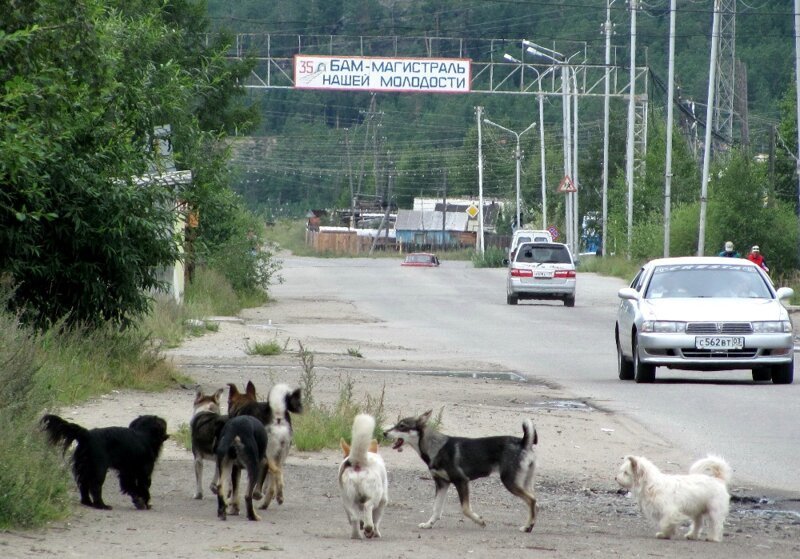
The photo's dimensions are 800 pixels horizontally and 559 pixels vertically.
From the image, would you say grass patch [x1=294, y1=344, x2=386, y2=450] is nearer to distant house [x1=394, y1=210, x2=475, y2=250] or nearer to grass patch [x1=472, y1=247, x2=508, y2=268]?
grass patch [x1=472, y1=247, x2=508, y2=268]

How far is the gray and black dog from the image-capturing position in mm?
8281

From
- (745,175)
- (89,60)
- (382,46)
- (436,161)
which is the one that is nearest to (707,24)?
(382,46)

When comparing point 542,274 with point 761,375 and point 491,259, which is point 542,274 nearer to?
point 761,375

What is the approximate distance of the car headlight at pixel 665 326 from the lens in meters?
17.8

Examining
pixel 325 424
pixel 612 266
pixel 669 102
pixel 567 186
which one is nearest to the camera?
pixel 325 424

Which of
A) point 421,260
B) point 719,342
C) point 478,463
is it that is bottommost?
point 421,260

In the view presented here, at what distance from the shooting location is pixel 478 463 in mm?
8398

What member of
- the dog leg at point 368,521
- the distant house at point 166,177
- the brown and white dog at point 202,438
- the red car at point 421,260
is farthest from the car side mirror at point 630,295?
the red car at point 421,260

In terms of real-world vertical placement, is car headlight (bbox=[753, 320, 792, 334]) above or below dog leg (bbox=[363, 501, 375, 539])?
above

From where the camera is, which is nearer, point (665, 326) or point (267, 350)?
point (665, 326)

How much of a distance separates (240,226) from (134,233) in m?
25.9

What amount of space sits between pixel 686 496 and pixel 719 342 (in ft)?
32.3

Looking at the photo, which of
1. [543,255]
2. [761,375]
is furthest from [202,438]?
[543,255]

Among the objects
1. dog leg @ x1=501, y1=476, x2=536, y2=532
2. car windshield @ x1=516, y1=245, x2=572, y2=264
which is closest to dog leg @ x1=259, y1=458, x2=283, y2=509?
dog leg @ x1=501, y1=476, x2=536, y2=532
